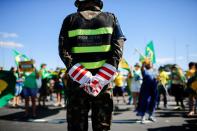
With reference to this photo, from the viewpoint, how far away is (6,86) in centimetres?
634

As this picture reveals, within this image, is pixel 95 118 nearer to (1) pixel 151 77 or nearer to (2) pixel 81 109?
(2) pixel 81 109

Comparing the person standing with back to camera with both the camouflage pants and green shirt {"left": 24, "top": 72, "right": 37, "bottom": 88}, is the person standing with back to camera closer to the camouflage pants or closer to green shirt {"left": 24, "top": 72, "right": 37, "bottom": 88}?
the camouflage pants

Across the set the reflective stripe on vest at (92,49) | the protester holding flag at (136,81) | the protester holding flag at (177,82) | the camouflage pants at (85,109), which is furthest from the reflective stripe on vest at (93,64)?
the protester holding flag at (177,82)

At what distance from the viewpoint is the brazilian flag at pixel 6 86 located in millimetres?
6070

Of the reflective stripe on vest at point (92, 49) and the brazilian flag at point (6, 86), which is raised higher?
the reflective stripe on vest at point (92, 49)

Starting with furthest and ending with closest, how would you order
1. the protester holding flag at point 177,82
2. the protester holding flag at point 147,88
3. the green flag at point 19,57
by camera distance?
the protester holding flag at point 177,82
the green flag at point 19,57
the protester holding flag at point 147,88

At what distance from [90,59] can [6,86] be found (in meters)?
3.63

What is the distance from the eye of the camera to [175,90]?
12.9 m

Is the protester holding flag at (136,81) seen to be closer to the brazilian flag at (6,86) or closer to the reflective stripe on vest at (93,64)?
the brazilian flag at (6,86)

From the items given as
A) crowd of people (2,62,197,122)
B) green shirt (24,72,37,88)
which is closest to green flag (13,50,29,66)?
crowd of people (2,62,197,122)

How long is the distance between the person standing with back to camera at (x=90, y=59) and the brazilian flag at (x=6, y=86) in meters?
3.22

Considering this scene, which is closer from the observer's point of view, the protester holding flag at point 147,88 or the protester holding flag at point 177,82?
the protester holding flag at point 147,88

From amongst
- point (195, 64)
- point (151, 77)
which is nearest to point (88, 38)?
point (151, 77)

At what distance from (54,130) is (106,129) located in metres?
4.27
